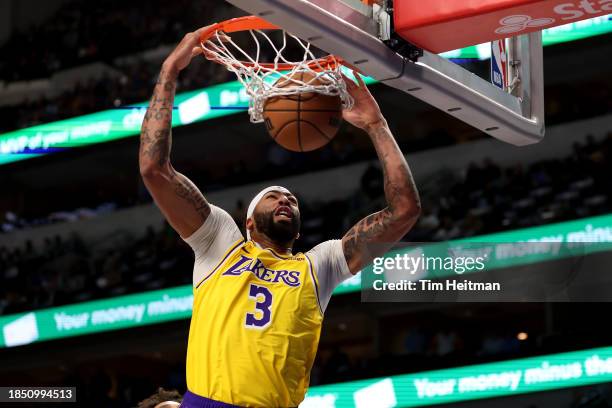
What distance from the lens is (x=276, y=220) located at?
352 cm

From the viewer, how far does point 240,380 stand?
3.21m

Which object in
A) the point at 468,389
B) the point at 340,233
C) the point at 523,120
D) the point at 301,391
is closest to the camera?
the point at 301,391

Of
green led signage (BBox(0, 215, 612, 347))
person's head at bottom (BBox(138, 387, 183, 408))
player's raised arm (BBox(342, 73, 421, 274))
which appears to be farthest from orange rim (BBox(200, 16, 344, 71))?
green led signage (BBox(0, 215, 612, 347))

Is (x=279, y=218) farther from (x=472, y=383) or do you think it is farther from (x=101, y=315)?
(x=101, y=315)

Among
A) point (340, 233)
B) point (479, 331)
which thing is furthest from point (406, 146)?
point (479, 331)

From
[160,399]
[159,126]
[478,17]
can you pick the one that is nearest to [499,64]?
[478,17]

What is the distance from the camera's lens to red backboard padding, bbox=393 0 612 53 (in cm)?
309

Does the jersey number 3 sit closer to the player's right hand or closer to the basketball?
the basketball

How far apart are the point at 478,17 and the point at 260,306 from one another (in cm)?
120

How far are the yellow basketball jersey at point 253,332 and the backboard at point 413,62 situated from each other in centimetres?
79

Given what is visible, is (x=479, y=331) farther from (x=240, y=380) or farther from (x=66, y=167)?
(x=240, y=380)

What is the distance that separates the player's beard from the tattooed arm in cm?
22

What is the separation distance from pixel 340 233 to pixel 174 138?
14.8 ft

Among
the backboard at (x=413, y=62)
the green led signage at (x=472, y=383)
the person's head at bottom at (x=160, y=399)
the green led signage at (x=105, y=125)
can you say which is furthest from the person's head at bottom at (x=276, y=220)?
the green led signage at (x=105, y=125)
